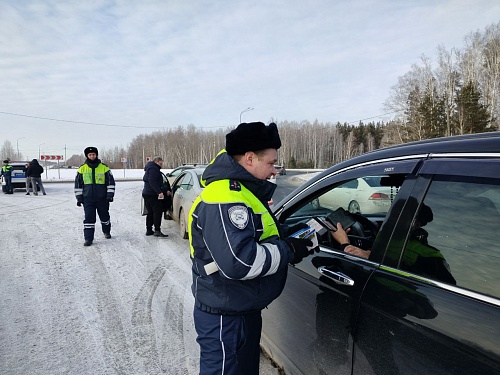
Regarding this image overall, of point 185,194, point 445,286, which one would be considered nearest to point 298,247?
point 445,286

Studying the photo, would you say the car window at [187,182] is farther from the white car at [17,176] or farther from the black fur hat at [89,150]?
the white car at [17,176]

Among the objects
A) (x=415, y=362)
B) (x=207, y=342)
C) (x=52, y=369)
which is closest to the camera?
(x=415, y=362)

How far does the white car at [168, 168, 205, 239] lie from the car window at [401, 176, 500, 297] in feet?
16.9

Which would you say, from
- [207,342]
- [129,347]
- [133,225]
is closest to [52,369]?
[129,347]

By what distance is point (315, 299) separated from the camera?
202 cm

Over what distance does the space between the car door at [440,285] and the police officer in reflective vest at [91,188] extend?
6.21m

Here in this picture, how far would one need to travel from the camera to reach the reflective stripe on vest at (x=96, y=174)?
21.7 feet

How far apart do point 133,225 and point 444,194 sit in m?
8.25

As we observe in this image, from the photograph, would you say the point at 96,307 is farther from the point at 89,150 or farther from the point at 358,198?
A: the point at 89,150

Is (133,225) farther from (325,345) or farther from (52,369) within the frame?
(325,345)

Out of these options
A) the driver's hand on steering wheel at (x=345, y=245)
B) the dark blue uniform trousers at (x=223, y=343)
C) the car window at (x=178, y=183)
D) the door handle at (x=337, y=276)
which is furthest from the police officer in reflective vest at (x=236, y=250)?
the car window at (x=178, y=183)

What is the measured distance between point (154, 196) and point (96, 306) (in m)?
3.89

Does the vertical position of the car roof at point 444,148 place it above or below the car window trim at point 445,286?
above

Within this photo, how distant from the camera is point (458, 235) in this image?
58.8 inches
